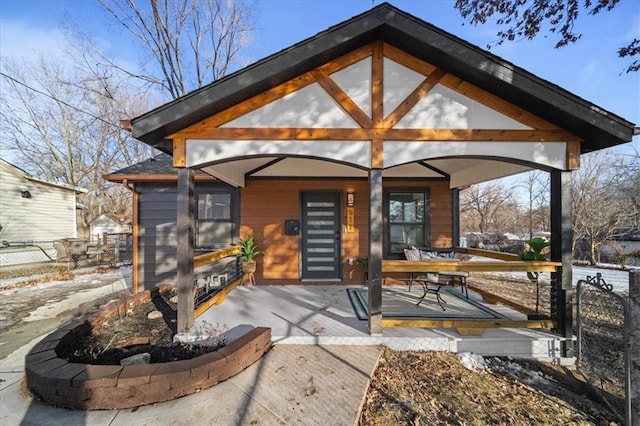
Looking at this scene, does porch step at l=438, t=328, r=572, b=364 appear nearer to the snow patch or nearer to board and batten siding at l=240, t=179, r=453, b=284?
the snow patch

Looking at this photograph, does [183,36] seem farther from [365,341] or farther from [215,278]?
[365,341]

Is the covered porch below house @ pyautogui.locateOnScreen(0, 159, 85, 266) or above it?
below

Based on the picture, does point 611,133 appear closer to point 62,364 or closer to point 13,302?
→ point 62,364

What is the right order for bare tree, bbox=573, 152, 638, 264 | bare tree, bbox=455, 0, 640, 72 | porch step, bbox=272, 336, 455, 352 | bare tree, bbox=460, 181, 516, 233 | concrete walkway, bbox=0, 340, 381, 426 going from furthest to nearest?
bare tree, bbox=460, 181, 516, 233
bare tree, bbox=573, 152, 638, 264
bare tree, bbox=455, 0, 640, 72
porch step, bbox=272, 336, 455, 352
concrete walkway, bbox=0, 340, 381, 426

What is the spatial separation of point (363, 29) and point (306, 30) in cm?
906

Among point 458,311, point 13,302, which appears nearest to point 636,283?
point 458,311

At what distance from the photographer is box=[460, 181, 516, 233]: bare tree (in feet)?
76.5

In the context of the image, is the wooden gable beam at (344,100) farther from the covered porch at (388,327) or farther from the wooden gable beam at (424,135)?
the covered porch at (388,327)

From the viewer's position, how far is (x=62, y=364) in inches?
98.5

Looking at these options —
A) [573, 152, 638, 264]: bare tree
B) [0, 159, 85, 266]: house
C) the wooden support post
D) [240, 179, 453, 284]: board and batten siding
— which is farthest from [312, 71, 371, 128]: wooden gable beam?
[573, 152, 638, 264]: bare tree

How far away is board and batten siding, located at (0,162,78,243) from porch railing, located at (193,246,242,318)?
33.3 feet

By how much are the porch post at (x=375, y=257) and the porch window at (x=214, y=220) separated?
148 inches

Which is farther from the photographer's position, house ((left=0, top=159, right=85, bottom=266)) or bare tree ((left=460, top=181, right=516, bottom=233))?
bare tree ((left=460, top=181, right=516, bottom=233))

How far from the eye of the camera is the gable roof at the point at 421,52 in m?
3.12
